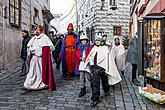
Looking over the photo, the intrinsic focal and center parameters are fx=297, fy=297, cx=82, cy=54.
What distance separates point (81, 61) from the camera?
7344mm

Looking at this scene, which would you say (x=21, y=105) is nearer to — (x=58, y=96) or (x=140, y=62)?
(x=58, y=96)

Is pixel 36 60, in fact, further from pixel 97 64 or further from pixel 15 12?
pixel 15 12

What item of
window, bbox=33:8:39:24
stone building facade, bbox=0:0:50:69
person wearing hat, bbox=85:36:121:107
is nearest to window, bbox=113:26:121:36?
window, bbox=33:8:39:24

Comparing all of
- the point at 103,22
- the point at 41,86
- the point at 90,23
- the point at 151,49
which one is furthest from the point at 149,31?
the point at 90,23

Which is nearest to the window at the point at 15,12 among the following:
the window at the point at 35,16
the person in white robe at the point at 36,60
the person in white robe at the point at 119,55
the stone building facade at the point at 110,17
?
the window at the point at 35,16

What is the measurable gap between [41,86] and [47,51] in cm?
99

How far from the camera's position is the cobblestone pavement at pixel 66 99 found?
6328 mm

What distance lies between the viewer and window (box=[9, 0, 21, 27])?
47.2 feet

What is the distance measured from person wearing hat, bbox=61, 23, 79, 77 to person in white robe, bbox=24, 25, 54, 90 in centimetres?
237

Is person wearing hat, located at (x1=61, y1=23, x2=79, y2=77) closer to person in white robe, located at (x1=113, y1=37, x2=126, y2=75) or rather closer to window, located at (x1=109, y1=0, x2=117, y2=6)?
person in white robe, located at (x1=113, y1=37, x2=126, y2=75)

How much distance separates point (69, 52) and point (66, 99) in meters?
3.76

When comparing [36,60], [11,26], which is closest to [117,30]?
[11,26]

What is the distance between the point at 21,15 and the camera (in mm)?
16688

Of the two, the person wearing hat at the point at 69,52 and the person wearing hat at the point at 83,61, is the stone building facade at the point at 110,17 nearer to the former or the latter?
the person wearing hat at the point at 69,52
